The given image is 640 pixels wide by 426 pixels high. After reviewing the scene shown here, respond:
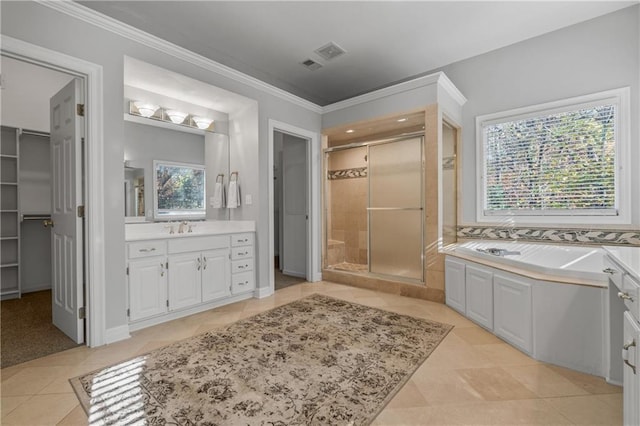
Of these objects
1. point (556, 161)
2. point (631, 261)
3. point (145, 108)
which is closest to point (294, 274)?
point (145, 108)

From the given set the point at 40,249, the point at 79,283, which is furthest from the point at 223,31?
the point at 40,249

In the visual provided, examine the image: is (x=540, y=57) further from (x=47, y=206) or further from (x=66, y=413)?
(x=47, y=206)

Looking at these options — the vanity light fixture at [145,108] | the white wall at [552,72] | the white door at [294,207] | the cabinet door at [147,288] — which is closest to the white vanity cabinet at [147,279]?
the cabinet door at [147,288]

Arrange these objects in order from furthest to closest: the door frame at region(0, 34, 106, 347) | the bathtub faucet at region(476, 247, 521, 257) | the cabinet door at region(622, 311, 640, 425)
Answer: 1. the bathtub faucet at region(476, 247, 521, 257)
2. the door frame at region(0, 34, 106, 347)
3. the cabinet door at region(622, 311, 640, 425)

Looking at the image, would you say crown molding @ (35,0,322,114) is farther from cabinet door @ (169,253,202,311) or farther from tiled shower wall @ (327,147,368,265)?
cabinet door @ (169,253,202,311)

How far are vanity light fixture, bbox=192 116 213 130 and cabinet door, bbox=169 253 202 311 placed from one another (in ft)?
5.49

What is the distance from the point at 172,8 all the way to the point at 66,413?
3.19 meters

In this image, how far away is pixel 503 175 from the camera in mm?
3717

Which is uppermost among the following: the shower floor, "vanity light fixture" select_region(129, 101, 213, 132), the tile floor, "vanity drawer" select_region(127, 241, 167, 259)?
"vanity light fixture" select_region(129, 101, 213, 132)

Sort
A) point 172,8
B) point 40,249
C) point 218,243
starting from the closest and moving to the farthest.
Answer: point 172,8 < point 218,243 < point 40,249

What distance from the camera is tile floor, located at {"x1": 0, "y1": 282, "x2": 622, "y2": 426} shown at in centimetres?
151

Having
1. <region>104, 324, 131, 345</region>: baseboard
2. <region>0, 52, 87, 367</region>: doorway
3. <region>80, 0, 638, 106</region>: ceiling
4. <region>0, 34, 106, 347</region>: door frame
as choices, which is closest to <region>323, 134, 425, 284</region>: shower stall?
<region>80, 0, 638, 106</region>: ceiling

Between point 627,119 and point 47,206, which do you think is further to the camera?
point 47,206

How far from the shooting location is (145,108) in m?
3.19
